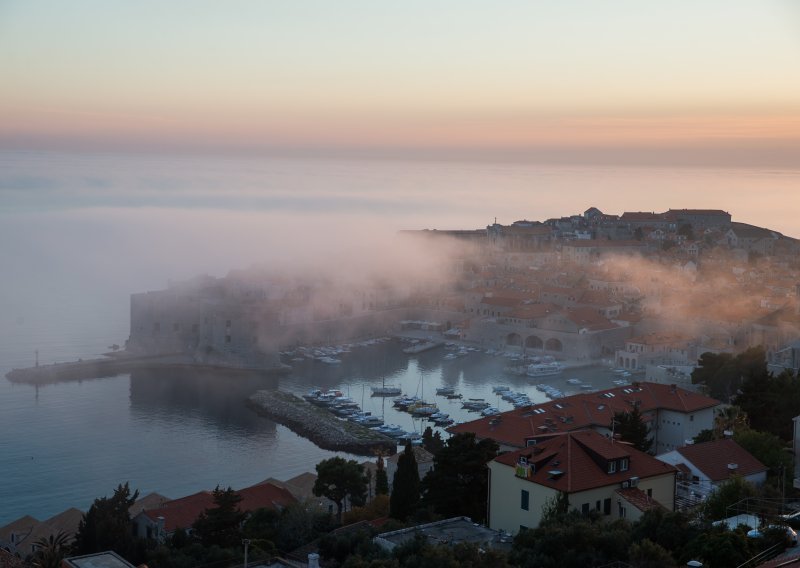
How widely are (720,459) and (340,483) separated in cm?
270

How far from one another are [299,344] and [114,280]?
12.6 metres

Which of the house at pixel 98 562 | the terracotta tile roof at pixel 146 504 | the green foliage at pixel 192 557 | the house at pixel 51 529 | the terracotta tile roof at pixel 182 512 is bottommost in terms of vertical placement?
the house at pixel 51 529

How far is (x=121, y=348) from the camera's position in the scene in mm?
17453

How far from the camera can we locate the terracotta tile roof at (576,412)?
7.22 metres

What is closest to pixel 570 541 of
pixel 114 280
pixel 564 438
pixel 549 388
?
pixel 564 438

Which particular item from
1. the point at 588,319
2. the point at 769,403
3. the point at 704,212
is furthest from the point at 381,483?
the point at 704,212

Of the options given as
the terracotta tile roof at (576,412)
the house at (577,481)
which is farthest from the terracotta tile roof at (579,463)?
the terracotta tile roof at (576,412)

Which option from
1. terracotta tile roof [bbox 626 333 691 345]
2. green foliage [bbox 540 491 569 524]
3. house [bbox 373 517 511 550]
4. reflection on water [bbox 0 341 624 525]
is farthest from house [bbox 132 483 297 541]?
terracotta tile roof [bbox 626 333 691 345]

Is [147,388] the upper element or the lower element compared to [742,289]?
lower

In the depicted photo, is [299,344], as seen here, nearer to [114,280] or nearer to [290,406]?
[290,406]

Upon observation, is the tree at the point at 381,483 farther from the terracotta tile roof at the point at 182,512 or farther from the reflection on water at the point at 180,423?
the reflection on water at the point at 180,423

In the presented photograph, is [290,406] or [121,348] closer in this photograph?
[290,406]

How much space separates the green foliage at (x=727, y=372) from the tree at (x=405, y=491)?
550cm

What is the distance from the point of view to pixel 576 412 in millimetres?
7895
